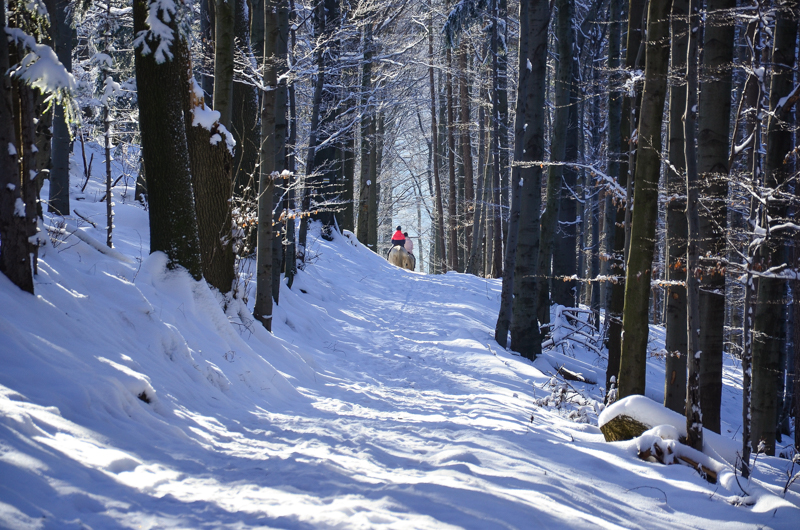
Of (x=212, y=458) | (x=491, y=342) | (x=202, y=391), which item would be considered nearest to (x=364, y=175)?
(x=491, y=342)

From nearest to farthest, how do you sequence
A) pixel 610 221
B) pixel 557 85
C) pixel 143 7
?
pixel 143 7
pixel 557 85
pixel 610 221

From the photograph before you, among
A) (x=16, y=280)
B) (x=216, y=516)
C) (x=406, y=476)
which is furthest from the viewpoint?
(x=16, y=280)

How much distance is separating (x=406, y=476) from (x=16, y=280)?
3.35 metres

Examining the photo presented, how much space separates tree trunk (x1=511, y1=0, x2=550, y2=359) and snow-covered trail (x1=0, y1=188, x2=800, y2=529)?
8.40 ft

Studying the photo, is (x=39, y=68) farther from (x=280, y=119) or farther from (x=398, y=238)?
(x=398, y=238)

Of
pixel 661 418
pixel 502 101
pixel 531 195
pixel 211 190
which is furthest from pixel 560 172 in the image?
pixel 211 190

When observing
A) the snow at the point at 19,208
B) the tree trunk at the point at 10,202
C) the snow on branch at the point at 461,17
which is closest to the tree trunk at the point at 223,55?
the tree trunk at the point at 10,202

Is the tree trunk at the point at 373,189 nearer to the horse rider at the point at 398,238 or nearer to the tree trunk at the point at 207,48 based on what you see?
the horse rider at the point at 398,238

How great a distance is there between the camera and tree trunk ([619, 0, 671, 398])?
6105 millimetres

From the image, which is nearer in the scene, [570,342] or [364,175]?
[570,342]

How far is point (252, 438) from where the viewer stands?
425 cm

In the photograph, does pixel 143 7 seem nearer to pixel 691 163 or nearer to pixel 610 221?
pixel 691 163

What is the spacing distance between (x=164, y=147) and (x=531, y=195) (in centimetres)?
637

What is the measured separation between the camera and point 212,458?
3607mm
